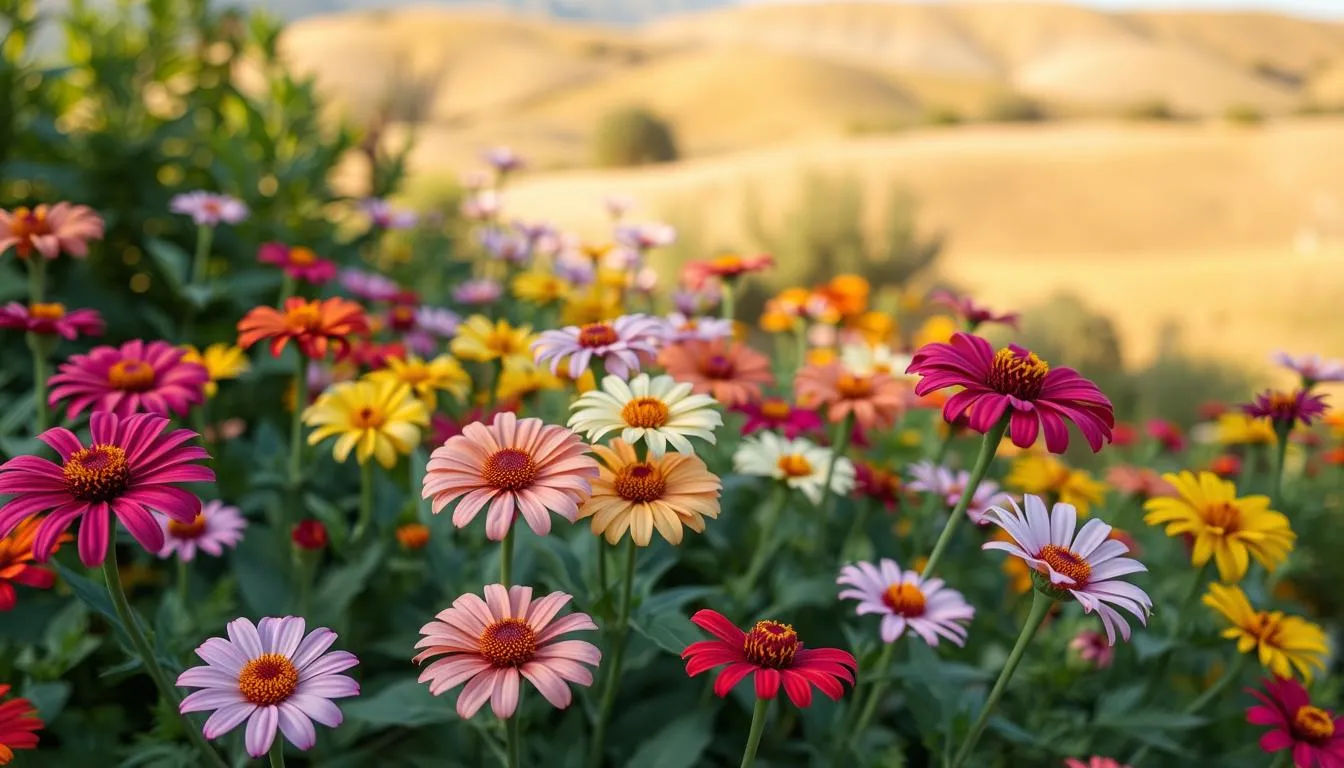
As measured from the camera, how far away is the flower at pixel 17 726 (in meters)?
0.98

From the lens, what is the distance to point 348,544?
1.58m

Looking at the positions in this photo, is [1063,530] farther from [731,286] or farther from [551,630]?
[731,286]

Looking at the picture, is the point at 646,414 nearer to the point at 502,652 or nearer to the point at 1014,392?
the point at 502,652

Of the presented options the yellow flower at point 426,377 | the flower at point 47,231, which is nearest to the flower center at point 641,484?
the yellow flower at point 426,377

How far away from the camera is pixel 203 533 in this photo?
1.48 metres

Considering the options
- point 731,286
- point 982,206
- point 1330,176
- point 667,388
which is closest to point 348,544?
point 667,388

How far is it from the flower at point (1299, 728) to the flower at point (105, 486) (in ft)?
4.75

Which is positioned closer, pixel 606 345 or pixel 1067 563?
pixel 1067 563

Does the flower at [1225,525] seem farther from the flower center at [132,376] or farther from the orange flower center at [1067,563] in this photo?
the flower center at [132,376]

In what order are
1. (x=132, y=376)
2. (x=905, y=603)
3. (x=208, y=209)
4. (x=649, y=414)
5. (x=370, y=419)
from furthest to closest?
(x=208, y=209) → (x=370, y=419) → (x=132, y=376) → (x=905, y=603) → (x=649, y=414)

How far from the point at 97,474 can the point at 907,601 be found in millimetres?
1067

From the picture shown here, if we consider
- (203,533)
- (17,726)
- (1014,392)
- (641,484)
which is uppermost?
(1014,392)

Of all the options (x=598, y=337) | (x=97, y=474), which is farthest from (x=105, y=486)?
(x=598, y=337)

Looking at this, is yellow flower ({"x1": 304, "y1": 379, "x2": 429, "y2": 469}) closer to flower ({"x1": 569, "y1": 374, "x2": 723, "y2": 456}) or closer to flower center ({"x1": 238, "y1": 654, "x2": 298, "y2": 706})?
flower ({"x1": 569, "y1": 374, "x2": 723, "y2": 456})
